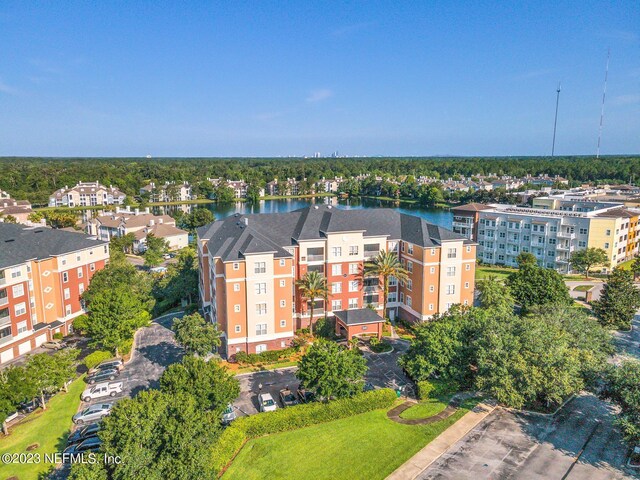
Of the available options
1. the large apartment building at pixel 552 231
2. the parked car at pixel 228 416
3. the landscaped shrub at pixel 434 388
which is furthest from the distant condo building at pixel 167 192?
the landscaped shrub at pixel 434 388

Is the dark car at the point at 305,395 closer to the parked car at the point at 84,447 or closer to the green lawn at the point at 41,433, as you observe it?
the parked car at the point at 84,447

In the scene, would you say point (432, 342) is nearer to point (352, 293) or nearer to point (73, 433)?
point (352, 293)

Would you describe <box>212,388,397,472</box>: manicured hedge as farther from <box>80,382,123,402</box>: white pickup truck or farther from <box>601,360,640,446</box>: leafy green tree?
<box>601,360,640,446</box>: leafy green tree

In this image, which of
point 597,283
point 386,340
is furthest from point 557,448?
point 597,283

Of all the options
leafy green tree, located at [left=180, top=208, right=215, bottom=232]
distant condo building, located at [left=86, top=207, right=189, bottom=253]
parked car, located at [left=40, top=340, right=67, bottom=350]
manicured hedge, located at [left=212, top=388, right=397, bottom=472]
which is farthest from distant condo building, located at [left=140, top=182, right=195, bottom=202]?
manicured hedge, located at [left=212, top=388, right=397, bottom=472]

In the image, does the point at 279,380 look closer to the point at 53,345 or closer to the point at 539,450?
the point at 539,450
